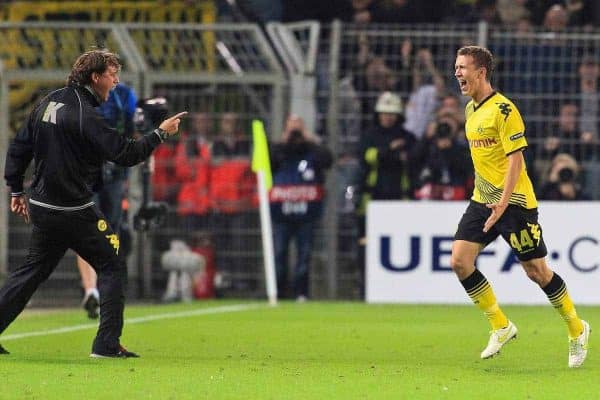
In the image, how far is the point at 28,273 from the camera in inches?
374

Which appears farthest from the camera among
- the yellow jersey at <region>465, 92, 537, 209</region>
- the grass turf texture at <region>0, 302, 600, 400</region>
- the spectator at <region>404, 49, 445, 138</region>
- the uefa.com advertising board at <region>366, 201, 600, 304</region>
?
the spectator at <region>404, 49, 445, 138</region>

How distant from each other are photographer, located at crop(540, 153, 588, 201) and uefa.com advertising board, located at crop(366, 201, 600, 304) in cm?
35

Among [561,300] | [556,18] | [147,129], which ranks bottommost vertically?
[561,300]

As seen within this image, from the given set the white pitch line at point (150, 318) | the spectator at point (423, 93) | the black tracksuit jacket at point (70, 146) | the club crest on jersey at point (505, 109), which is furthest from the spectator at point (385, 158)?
the black tracksuit jacket at point (70, 146)

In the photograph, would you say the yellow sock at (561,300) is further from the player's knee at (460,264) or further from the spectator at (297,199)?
the spectator at (297,199)

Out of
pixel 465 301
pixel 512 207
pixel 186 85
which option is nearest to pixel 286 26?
pixel 186 85

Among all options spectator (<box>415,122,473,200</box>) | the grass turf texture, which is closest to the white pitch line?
the grass turf texture

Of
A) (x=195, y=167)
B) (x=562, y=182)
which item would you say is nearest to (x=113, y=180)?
(x=195, y=167)

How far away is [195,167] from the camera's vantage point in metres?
17.0

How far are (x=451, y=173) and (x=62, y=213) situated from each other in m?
7.98

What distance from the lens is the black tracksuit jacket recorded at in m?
9.15

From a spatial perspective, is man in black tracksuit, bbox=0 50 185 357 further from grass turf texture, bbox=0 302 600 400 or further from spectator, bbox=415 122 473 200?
spectator, bbox=415 122 473 200

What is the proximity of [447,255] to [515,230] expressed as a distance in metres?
6.54

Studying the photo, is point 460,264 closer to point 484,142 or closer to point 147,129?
point 484,142
